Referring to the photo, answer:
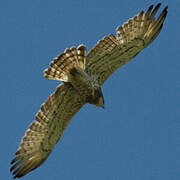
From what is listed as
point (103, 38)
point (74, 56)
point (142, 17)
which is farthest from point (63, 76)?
point (142, 17)

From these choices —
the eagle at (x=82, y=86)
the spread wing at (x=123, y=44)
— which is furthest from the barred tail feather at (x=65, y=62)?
the spread wing at (x=123, y=44)

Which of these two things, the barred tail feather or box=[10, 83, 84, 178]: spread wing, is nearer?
the barred tail feather

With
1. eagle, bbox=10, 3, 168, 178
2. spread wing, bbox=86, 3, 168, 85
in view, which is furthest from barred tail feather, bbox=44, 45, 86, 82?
spread wing, bbox=86, 3, 168, 85

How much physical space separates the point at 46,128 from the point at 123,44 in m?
2.48

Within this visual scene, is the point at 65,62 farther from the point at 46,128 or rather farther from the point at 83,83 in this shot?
the point at 46,128

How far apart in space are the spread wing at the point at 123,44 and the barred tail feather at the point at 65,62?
45 cm

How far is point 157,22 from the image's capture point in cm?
1176

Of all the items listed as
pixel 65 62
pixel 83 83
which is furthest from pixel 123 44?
pixel 65 62

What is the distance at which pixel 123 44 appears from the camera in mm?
11758

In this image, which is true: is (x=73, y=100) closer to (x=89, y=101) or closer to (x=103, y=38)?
(x=89, y=101)

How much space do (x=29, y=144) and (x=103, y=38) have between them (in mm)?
2802

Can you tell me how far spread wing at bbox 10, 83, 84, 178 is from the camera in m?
11.7

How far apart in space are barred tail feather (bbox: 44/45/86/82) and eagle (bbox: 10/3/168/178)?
12 centimetres

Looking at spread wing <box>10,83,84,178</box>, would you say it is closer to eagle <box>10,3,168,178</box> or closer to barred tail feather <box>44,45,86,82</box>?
eagle <box>10,3,168,178</box>
